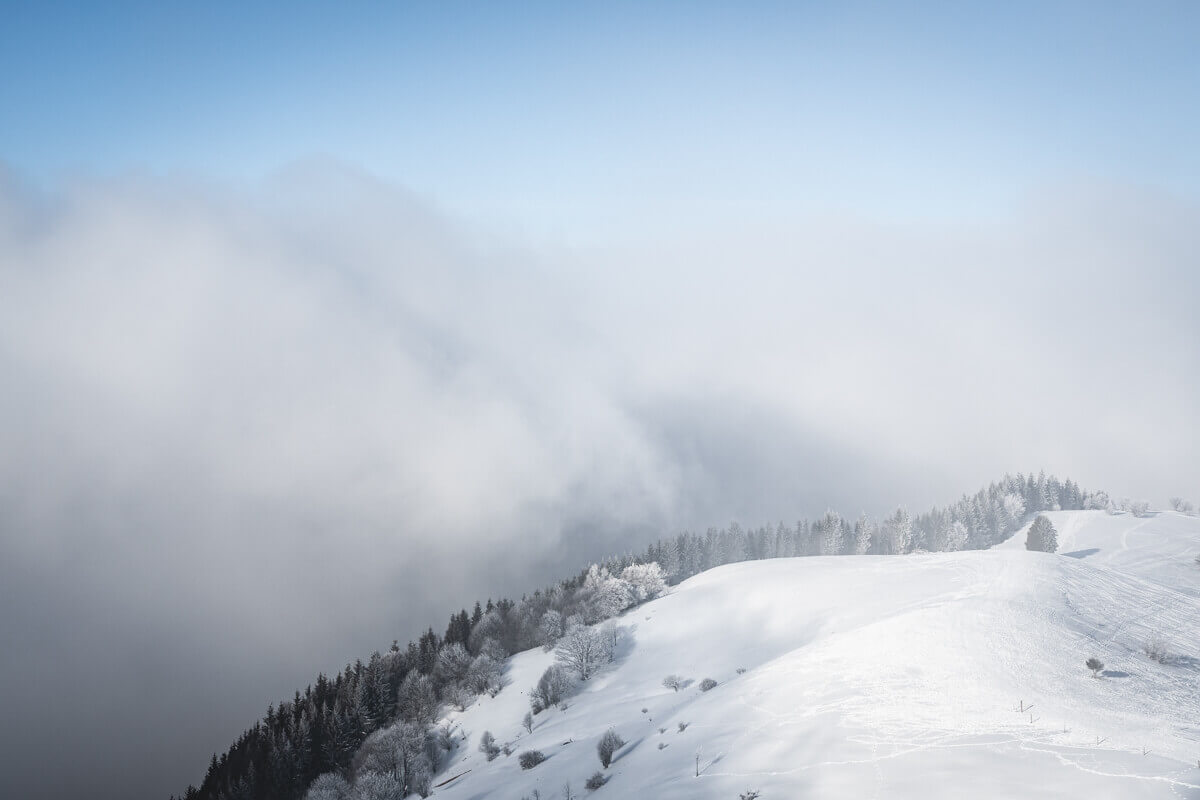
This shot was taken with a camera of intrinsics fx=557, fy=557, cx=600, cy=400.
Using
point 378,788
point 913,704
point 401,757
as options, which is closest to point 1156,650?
point 913,704

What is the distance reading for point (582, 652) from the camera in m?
80.6

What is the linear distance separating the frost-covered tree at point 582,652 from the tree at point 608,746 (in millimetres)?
37582

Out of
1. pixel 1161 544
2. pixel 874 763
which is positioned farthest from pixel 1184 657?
pixel 1161 544

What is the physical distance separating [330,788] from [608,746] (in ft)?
147

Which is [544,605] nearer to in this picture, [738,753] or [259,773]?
[259,773]

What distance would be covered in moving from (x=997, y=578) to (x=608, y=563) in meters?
91.2

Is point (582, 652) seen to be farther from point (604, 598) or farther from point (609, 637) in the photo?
point (604, 598)

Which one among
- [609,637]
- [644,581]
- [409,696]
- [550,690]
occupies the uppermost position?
[644,581]

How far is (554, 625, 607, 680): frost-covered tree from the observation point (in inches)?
3115

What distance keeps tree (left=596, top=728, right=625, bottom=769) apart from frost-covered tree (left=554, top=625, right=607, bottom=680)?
123 feet

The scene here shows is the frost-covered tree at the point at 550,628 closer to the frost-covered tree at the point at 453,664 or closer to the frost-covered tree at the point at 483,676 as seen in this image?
the frost-covered tree at the point at 483,676

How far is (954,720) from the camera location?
2619cm

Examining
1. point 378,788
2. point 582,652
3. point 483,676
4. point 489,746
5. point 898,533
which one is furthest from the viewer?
point 898,533

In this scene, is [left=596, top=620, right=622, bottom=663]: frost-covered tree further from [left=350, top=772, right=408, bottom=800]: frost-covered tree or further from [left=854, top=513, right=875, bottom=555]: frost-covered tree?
[left=854, top=513, right=875, bottom=555]: frost-covered tree
